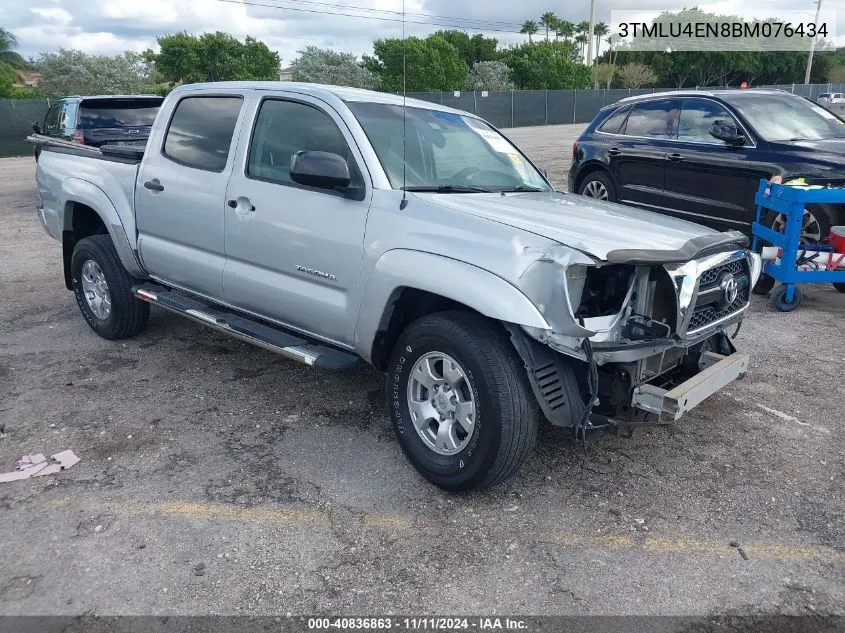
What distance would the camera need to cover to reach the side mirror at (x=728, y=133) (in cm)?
763

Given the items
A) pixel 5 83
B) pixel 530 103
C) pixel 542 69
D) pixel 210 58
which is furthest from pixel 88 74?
pixel 542 69

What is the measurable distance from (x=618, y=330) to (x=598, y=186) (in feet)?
21.8

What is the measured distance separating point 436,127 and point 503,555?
263cm

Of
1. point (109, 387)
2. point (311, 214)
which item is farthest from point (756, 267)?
point (109, 387)

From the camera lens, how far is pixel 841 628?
2699 mm

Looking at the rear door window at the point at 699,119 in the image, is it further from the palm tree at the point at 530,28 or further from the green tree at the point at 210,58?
the palm tree at the point at 530,28

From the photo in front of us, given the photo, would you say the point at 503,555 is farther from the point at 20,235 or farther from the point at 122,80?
the point at 122,80

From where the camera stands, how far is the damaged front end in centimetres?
309

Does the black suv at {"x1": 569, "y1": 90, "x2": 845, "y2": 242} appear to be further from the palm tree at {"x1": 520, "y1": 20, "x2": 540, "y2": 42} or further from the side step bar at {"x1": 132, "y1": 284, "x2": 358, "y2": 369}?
the palm tree at {"x1": 520, "y1": 20, "x2": 540, "y2": 42}

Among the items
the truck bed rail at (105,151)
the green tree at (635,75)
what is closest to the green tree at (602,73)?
the green tree at (635,75)

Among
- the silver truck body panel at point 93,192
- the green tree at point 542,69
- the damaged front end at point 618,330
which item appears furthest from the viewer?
the green tree at point 542,69

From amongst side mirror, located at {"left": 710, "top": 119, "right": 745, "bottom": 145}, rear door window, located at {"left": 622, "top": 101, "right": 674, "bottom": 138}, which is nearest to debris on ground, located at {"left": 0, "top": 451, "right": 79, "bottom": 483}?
side mirror, located at {"left": 710, "top": 119, "right": 745, "bottom": 145}

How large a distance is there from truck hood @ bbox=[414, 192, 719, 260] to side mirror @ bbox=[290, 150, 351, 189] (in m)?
0.41

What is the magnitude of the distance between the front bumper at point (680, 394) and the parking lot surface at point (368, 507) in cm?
54
